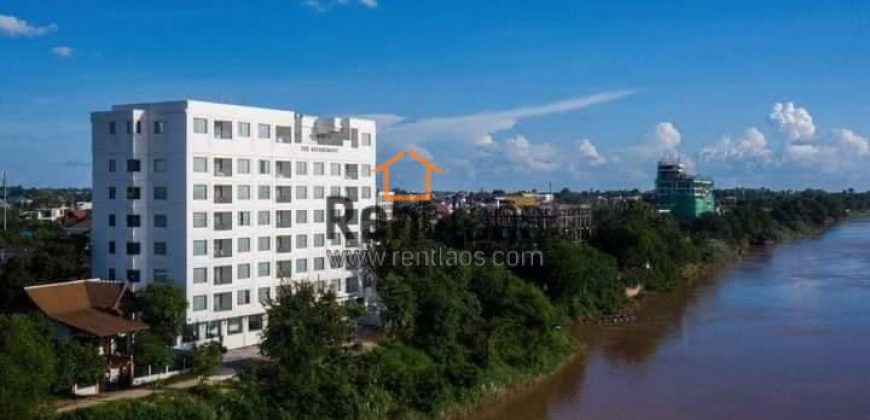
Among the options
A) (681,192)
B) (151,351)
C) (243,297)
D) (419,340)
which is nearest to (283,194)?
(243,297)

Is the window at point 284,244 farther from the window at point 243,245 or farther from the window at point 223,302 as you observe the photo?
the window at point 223,302

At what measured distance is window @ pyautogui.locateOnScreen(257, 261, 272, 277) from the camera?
15.8m

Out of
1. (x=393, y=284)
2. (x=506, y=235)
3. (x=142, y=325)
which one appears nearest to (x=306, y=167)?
(x=393, y=284)

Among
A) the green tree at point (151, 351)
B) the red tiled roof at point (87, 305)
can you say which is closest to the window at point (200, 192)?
the red tiled roof at point (87, 305)

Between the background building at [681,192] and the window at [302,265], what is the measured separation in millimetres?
40517

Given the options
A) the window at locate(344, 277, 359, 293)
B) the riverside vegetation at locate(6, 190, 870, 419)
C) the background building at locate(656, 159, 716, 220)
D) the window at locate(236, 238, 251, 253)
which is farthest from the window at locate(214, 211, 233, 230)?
the background building at locate(656, 159, 716, 220)

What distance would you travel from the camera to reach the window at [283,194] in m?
16.3

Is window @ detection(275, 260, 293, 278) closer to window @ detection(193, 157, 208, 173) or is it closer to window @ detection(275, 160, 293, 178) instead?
window @ detection(275, 160, 293, 178)

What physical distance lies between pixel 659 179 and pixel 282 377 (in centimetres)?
5215

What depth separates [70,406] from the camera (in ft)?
34.6

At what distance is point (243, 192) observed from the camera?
15.5 m

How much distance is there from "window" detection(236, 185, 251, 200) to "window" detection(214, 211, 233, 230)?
39 cm

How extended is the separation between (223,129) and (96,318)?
13.6 ft

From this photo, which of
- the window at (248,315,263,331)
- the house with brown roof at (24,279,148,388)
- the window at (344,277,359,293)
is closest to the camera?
the house with brown roof at (24,279,148,388)
